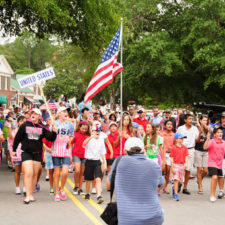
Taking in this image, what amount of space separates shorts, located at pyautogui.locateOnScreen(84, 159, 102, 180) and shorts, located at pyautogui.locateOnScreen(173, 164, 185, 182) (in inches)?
59.9

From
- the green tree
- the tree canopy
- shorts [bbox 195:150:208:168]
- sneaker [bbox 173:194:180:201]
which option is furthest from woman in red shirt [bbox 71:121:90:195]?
the green tree

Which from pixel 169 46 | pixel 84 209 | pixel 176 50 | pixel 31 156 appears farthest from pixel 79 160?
pixel 176 50

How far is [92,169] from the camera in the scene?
370 inches

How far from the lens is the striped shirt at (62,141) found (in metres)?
9.17

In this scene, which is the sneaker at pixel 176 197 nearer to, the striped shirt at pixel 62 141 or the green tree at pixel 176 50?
the striped shirt at pixel 62 141

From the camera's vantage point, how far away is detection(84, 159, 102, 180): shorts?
9.34 metres

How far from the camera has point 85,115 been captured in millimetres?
11680

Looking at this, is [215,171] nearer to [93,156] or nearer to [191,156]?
[191,156]

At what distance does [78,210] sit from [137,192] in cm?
358

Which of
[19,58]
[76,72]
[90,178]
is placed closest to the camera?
[90,178]

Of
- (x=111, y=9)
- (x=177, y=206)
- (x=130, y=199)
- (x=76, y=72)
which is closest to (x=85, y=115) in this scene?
(x=177, y=206)

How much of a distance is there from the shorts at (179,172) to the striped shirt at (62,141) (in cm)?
216

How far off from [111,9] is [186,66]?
14440 mm

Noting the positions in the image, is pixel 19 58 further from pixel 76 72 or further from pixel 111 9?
pixel 111 9
